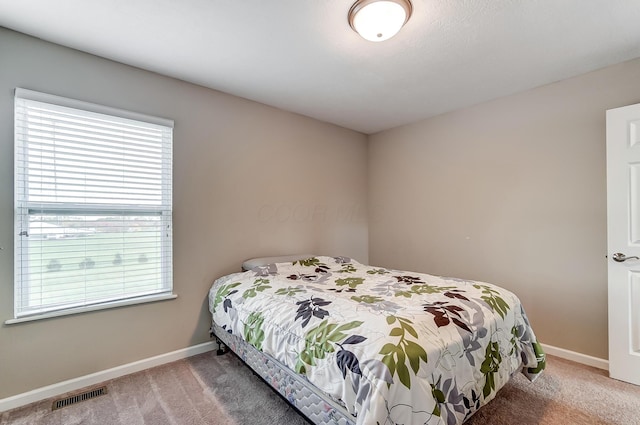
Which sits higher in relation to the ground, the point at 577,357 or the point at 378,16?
the point at 378,16

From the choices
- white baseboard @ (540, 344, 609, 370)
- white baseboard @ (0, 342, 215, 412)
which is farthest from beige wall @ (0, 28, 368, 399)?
white baseboard @ (540, 344, 609, 370)

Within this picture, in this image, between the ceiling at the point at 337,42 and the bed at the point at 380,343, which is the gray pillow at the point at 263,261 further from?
the ceiling at the point at 337,42

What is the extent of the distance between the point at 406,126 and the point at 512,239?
5.94 feet

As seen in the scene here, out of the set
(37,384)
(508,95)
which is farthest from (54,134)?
(508,95)

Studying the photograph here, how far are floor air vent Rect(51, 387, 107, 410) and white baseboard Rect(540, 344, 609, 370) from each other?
363cm

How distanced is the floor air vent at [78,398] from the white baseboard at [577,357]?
363cm

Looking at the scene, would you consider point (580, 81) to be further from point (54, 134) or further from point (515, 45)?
point (54, 134)

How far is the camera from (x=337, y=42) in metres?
2.03

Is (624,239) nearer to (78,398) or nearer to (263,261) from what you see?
(263,261)

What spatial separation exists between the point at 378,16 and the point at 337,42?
1.39 feet

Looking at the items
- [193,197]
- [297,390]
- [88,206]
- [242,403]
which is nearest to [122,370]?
[242,403]

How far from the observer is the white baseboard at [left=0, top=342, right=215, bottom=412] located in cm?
188

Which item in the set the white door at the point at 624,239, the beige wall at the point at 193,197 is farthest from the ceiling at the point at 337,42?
the white door at the point at 624,239

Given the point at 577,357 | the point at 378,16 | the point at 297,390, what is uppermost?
the point at 378,16
